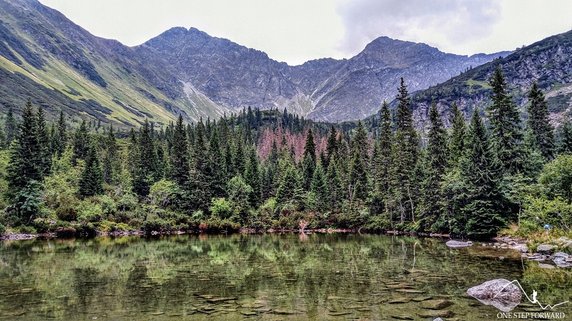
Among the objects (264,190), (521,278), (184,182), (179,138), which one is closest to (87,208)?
(184,182)

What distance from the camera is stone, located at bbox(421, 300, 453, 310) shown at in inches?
647

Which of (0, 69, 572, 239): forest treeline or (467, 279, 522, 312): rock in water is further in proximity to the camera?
(0, 69, 572, 239): forest treeline

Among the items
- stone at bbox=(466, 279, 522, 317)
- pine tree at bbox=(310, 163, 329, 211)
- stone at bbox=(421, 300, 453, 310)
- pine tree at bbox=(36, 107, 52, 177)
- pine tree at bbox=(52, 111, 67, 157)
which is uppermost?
pine tree at bbox=(52, 111, 67, 157)

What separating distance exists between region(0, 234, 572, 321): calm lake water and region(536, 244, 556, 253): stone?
2068 mm

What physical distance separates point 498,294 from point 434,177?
A: 4436cm

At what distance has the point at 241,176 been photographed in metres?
89.6

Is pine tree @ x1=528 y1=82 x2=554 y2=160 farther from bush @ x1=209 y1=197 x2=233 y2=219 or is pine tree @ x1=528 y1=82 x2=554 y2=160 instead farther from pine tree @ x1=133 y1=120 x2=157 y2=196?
pine tree @ x1=133 y1=120 x2=157 y2=196

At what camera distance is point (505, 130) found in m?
50.5

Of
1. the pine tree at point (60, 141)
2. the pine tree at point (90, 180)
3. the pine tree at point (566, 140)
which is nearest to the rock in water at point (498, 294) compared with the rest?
the pine tree at point (566, 140)

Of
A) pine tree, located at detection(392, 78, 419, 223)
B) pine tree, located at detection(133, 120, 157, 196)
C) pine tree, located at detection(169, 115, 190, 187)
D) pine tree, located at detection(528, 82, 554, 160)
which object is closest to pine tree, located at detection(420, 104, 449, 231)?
pine tree, located at detection(392, 78, 419, 223)

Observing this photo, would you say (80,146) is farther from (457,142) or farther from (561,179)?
(561,179)

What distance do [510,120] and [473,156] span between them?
724 centimetres

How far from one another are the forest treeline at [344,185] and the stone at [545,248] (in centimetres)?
512

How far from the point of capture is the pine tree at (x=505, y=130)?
49.4 m
